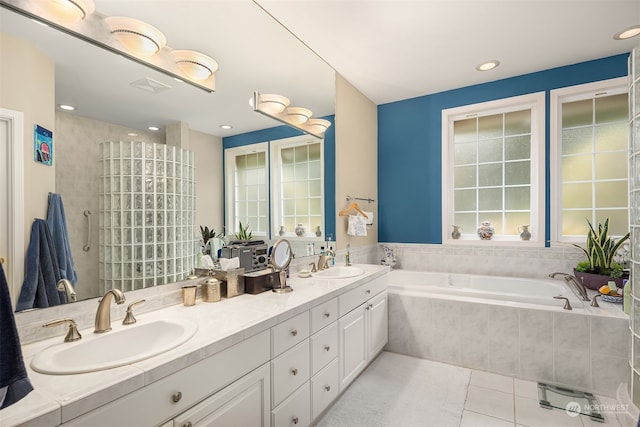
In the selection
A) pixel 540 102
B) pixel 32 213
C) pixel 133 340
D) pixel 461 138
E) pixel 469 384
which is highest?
pixel 540 102

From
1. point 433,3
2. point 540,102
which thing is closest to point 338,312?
point 433,3

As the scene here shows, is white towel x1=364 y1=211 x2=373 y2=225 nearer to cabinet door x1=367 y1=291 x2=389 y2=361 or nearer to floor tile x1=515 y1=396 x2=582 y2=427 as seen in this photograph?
cabinet door x1=367 y1=291 x2=389 y2=361

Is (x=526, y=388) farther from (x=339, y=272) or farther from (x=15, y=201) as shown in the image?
(x=15, y=201)

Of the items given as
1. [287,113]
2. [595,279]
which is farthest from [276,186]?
[595,279]

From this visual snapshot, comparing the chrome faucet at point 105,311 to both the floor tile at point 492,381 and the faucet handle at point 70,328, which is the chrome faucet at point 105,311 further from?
the floor tile at point 492,381

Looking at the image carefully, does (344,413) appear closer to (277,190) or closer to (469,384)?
(469,384)

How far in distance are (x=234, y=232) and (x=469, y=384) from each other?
→ 213 cm

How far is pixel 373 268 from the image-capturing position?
2.89 metres

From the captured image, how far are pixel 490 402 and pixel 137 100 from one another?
9.43 ft

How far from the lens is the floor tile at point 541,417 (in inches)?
75.5

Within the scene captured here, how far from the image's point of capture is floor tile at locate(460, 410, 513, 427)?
6.31ft

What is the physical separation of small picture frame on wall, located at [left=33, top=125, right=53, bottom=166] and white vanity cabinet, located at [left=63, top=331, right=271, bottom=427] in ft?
3.01

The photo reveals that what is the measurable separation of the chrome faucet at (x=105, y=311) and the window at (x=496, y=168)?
3.22m

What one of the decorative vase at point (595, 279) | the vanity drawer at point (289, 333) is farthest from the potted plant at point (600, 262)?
the vanity drawer at point (289, 333)
